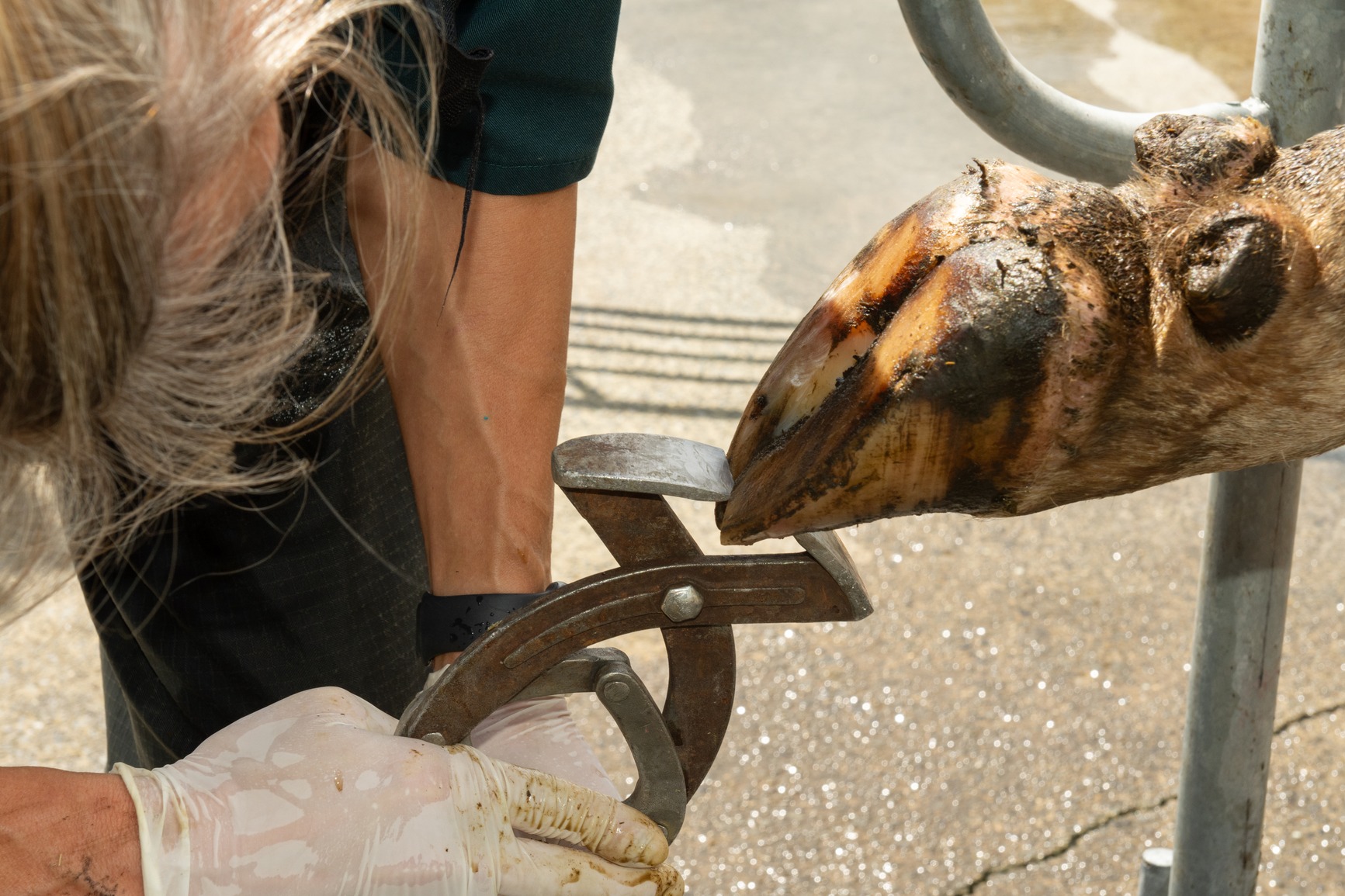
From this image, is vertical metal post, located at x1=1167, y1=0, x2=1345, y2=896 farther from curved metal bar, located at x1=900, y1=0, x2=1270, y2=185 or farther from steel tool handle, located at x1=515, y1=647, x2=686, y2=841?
steel tool handle, located at x1=515, y1=647, x2=686, y2=841

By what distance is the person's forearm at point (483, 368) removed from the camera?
139cm

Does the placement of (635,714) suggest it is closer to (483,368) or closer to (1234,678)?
(483,368)

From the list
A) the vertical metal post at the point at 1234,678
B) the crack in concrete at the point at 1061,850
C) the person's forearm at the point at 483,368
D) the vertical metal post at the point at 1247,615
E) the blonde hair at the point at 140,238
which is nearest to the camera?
the blonde hair at the point at 140,238

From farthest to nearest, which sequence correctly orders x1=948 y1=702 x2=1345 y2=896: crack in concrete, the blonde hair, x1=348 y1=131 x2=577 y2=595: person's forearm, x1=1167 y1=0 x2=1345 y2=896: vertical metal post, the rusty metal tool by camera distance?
x1=948 y1=702 x2=1345 y2=896: crack in concrete
x1=348 y1=131 x2=577 y2=595: person's forearm
x1=1167 y1=0 x2=1345 y2=896: vertical metal post
the rusty metal tool
the blonde hair

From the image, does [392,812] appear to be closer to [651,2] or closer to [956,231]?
[956,231]

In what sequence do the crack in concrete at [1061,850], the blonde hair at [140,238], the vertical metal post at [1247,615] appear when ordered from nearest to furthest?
1. the blonde hair at [140,238]
2. the vertical metal post at [1247,615]
3. the crack in concrete at [1061,850]

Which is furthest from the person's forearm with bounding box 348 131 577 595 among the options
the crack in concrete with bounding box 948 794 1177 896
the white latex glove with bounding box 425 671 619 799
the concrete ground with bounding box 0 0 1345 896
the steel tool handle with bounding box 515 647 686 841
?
the crack in concrete with bounding box 948 794 1177 896

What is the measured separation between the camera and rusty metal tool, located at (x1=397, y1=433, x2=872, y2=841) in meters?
1.02

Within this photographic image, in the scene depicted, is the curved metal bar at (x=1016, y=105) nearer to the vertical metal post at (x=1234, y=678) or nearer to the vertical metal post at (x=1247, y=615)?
the vertical metal post at (x=1247, y=615)

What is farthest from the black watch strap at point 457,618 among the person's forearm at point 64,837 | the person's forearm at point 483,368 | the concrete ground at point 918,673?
the concrete ground at point 918,673

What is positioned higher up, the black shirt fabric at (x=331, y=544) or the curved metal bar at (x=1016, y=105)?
the curved metal bar at (x=1016, y=105)

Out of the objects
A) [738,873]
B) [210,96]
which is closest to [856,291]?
[210,96]

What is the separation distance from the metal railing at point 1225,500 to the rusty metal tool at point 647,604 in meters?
0.42

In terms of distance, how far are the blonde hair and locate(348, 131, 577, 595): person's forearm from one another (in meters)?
0.32
